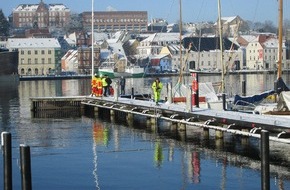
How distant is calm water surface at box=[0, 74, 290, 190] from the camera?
1938 centimetres

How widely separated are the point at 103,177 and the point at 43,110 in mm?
25228

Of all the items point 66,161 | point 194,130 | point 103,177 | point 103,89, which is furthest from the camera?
point 103,89

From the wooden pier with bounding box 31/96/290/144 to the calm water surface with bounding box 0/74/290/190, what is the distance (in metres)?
0.63

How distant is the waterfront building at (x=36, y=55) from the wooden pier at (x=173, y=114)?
138 metres

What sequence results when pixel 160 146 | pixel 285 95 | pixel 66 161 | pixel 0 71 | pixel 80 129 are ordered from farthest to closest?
pixel 0 71
pixel 80 129
pixel 285 95
pixel 160 146
pixel 66 161

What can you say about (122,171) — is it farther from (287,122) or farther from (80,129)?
(80,129)

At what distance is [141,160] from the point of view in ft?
75.8

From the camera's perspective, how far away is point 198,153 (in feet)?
80.1

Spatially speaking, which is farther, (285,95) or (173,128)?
(173,128)

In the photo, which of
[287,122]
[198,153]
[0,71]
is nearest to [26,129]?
[198,153]

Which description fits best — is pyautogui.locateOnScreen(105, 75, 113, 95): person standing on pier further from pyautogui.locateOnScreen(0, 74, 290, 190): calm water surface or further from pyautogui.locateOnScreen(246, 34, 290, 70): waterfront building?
pyautogui.locateOnScreen(246, 34, 290, 70): waterfront building

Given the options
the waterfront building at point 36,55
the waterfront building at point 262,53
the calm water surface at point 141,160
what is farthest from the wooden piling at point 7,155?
the waterfront building at point 262,53

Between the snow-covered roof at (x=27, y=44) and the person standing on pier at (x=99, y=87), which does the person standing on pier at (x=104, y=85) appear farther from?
the snow-covered roof at (x=27, y=44)

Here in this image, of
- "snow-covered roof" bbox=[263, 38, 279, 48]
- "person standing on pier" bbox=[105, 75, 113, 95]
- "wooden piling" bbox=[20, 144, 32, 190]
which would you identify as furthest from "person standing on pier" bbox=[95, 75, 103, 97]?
"snow-covered roof" bbox=[263, 38, 279, 48]
